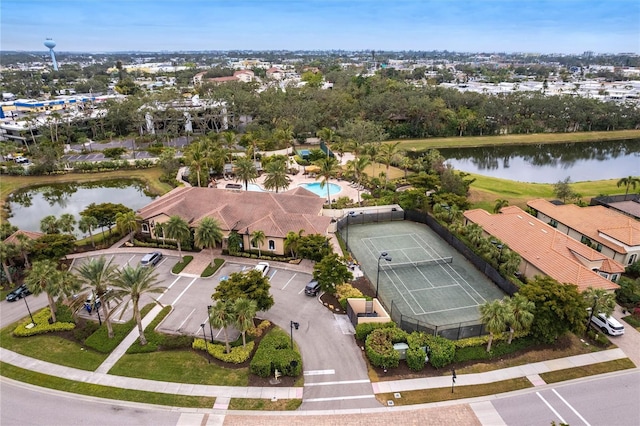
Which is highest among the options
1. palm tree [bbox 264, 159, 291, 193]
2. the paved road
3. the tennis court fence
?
palm tree [bbox 264, 159, 291, 193]

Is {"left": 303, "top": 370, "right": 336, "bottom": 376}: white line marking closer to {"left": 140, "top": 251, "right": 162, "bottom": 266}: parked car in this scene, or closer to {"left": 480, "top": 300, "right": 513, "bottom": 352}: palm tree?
{"left": 480, "top": 300, "right": 513, "bottom": 352}: palm tree

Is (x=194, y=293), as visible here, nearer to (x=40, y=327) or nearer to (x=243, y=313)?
(x=243, y=313)

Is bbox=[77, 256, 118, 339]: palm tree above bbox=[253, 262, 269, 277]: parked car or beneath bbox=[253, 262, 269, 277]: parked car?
above

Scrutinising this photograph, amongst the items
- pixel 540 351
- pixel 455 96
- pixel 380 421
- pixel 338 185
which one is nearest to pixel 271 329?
pixel 380 421

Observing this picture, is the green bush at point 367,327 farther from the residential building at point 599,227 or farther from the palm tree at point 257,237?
the residential building at point 599,227

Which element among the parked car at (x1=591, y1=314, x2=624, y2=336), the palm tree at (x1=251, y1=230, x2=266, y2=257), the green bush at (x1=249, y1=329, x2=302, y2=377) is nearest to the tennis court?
the parked car at (x1=591, y1=314, x2=624, y2=336)

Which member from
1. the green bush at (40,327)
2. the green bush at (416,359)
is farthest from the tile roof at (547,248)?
the green bush at (40,327)

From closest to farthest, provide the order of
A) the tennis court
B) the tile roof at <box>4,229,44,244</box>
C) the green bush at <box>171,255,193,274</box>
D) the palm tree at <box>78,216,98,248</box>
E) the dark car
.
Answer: the tennis court, the dark car, the tile roof at <box>4,229,44,244</box>, the green bush at <box>171,255,193,274</box>, the palm tree at <box>78,216,98,248</box>
